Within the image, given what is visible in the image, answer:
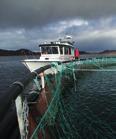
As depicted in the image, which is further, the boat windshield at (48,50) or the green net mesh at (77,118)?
the boat windshield at (48,50)

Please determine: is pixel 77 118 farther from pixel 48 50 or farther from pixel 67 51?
pixel 67 51

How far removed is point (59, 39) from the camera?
36.1 meters

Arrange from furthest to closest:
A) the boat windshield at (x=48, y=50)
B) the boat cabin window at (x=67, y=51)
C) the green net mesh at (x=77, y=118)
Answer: the boat cabin window at (x=67, y=51)
the boat windshield at (x=48, y=50)
the green net mesh at (x=77, y=118)

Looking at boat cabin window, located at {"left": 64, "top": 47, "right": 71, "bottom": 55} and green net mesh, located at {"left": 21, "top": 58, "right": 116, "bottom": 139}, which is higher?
boat cabin window, located at {"left": 64, "top": 47, "right": 71, "bottom": 55}

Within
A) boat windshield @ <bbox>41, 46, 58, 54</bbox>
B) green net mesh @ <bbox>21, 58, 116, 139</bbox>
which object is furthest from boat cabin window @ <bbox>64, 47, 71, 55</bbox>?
green net mesh @ <bbox>21, 58, 116, 139</bbox>

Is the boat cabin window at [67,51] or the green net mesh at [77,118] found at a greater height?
the boat cabin window at [67,51]

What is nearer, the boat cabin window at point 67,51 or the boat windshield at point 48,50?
the boat windshield at point 48,50

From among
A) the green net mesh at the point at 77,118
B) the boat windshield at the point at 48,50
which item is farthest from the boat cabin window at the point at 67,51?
the green net mesh at the point at 77,118

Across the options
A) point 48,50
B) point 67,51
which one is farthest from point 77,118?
point 67,51

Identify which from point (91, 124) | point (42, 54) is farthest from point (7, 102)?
point (42, 54)

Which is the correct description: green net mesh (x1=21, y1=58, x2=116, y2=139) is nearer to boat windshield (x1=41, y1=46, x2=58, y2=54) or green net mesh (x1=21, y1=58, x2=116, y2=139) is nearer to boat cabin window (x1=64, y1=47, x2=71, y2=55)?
boat windshield (x1=41, y1=46, x2=58, y2=54)

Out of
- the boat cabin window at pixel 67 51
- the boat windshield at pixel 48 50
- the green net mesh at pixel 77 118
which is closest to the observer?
the green net mesh at pixel 77 118

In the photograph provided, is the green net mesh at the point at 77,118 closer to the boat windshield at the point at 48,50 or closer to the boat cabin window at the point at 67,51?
the boat windshield at the point at 48,50

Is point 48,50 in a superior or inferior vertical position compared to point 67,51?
superior
